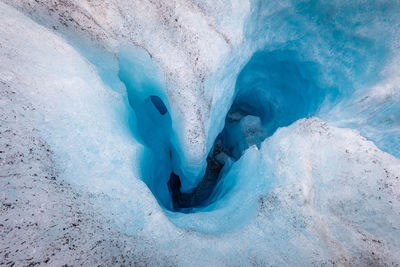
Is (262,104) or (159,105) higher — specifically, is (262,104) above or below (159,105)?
above

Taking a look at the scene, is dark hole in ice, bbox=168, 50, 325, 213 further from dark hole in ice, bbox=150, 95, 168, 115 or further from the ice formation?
dark hole in ice, bbox=150, 95, 168, 115

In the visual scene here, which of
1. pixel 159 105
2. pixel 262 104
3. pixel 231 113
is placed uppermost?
pixel 262 104

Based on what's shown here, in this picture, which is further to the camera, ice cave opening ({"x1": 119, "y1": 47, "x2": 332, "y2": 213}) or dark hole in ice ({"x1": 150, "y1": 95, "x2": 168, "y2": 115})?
dark hole in ice ({"x1": 150, "y1": 95, "x2": 168, "y2": 115})

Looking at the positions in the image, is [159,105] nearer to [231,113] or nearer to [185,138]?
[185,138]

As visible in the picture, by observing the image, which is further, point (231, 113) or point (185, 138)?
point (231, 113)

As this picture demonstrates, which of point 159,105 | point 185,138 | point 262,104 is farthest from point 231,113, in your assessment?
point 185,138

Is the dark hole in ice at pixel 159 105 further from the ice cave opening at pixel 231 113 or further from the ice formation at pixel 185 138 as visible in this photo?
the ice formation at pixel 185 138

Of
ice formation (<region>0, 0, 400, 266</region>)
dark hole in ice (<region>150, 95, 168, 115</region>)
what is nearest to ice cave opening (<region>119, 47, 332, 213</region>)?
dark hole in ice (<region>150, 95, 168, 115</region>)

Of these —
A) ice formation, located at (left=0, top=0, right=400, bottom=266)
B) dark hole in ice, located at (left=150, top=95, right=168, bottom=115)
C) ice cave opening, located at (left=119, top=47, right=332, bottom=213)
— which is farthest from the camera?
dark hole in ice, located at (left=150, top=95, right=168, bottom=115)

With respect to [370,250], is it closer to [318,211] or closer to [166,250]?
[318,211]
